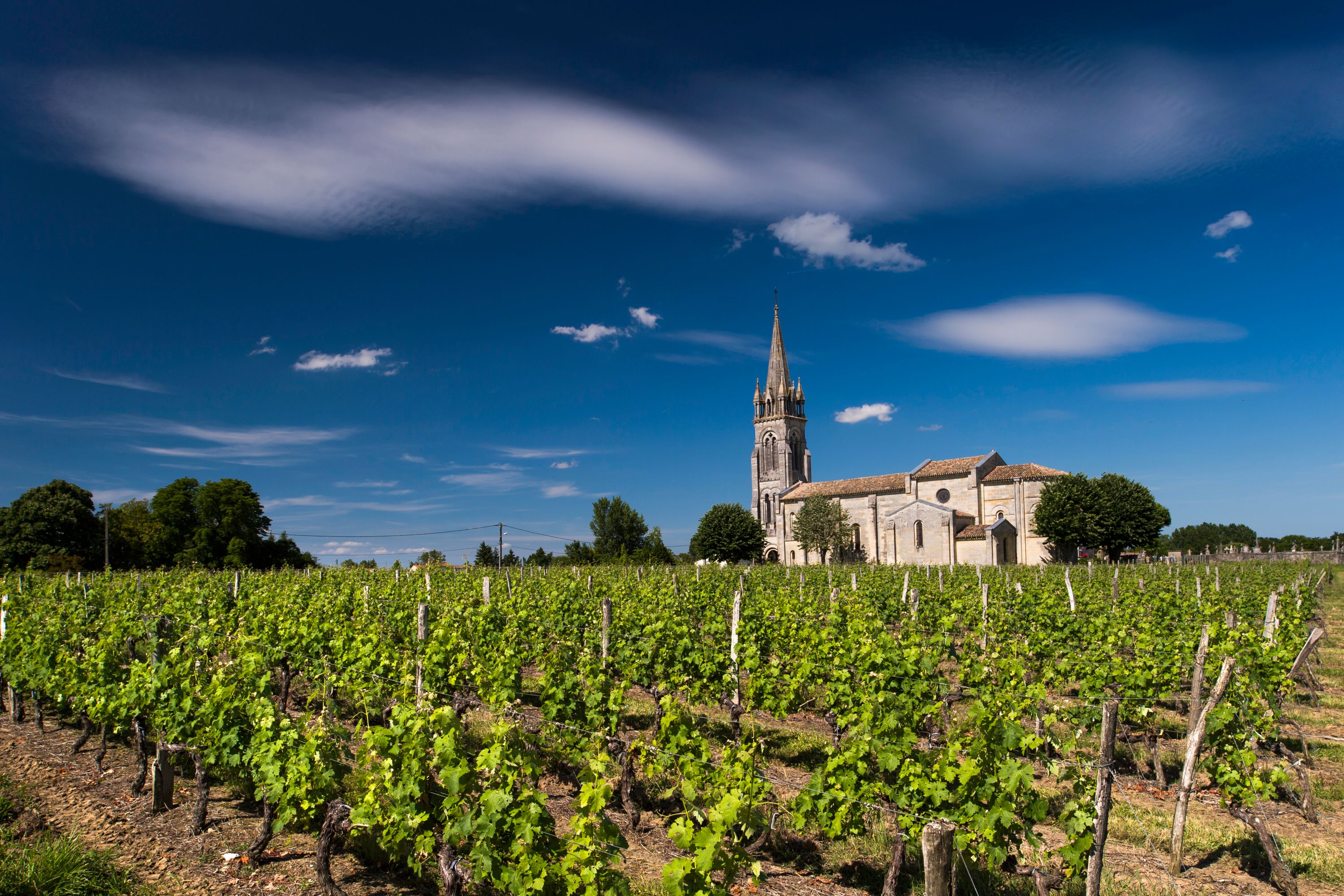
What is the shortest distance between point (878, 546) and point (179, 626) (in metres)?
53.2

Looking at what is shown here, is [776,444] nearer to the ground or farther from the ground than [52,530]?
farther from the ground

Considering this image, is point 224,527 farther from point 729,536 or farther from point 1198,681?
point 1198,681

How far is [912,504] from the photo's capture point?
56.1m

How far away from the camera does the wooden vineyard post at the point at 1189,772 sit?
5.37 metres

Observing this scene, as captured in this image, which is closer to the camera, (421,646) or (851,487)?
(421,646)

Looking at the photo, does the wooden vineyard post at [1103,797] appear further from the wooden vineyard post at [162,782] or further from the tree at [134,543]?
the tree at [134,543]

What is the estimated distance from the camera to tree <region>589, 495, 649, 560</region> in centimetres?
6059

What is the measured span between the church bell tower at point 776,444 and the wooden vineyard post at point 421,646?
59603 millimetres

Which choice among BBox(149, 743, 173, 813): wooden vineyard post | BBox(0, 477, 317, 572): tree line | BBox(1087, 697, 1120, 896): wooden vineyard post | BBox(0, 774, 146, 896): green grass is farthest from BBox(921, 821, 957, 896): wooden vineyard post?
BBox(0, 477, 317, 572): tree line

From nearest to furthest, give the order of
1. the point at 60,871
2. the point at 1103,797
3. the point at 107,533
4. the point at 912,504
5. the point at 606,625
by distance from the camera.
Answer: the point at 1103,797, the point at 60,871, the point at 606,625, the point at 107,533, the point at 912,504

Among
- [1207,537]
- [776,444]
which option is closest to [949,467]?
[776,444]

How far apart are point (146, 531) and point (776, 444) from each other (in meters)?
50.1

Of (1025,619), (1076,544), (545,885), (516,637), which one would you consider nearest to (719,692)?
(516,637)

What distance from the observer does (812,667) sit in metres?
7.88
